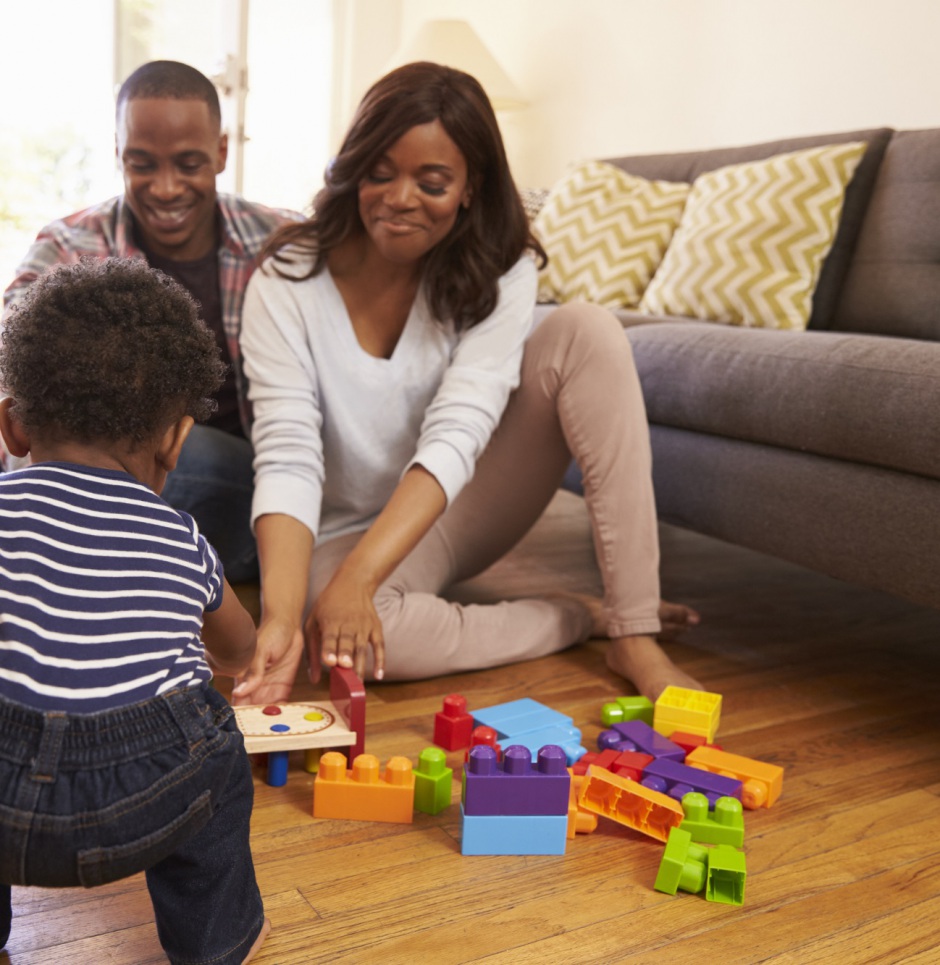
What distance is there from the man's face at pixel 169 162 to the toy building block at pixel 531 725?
80cm

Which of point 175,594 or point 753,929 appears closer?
point 175,594

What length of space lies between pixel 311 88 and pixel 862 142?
2.47 meters

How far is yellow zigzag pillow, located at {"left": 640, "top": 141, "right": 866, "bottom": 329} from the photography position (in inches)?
83.2

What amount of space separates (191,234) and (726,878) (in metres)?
1.12

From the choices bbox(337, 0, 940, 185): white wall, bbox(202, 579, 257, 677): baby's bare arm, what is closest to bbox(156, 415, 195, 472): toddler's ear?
bbox(202, 579, 257, 677): baby's bare arm

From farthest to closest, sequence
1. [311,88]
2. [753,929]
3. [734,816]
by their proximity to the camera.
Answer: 1. [311,88]
2. [734,816]
3. [753,929]

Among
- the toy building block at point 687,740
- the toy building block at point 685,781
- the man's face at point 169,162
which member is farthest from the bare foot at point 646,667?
the man's face at point 169,162

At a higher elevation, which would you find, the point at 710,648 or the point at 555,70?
the point at 555,70

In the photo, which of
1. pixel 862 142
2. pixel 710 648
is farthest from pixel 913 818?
pixel 862 142

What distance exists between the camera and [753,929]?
90 centimetres

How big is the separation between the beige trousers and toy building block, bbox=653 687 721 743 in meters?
0.17

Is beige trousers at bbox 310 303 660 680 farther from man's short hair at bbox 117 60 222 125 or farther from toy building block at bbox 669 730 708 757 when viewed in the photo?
man's short hair at bbox 117 60 222 125

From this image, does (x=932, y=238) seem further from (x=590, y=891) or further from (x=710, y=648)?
(x=590, y=891)

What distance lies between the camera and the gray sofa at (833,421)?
1334mm
